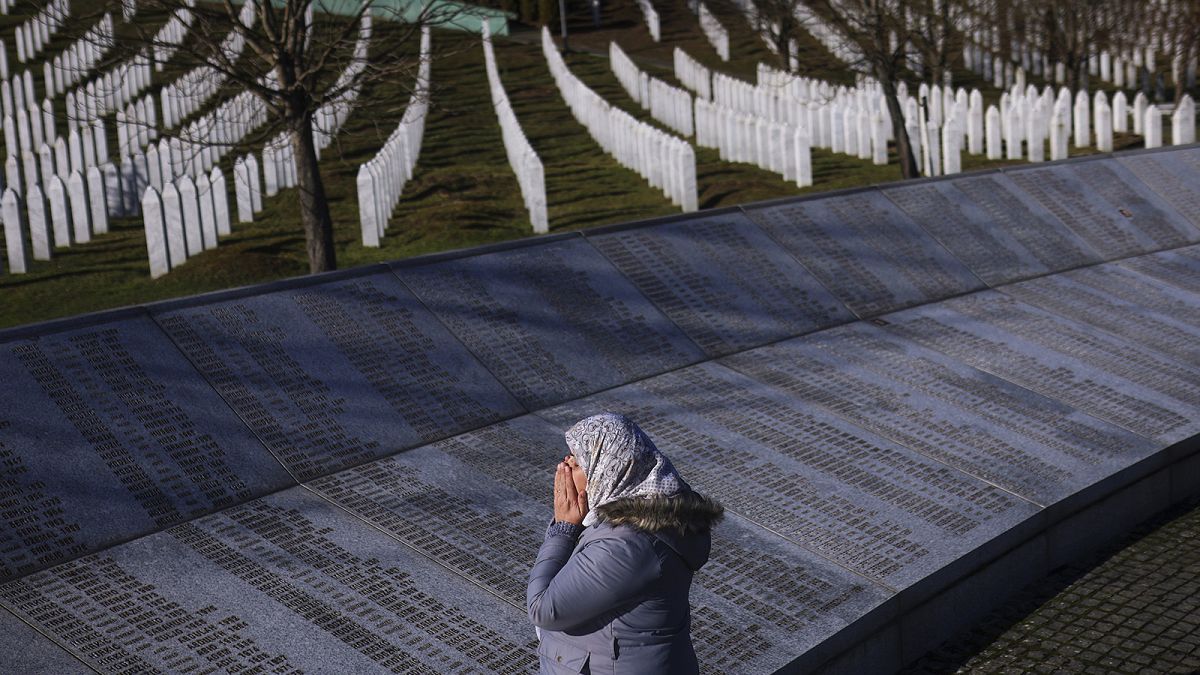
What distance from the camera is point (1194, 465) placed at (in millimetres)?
8086

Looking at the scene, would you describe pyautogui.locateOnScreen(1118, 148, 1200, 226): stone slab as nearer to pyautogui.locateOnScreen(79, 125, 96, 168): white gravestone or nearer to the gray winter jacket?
the gray winter jacket

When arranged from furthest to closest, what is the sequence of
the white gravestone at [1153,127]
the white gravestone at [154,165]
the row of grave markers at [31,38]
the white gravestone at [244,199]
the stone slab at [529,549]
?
the row of grave markers at [31,38] → the white gravestone at [1153,127] → the white gravestone at [154,165] → the white gravestone at [244,199] → the stone slab at [529,549]

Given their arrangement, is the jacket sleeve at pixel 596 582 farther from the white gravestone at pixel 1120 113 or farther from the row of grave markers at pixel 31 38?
the row of grave markers at pixel 31 38

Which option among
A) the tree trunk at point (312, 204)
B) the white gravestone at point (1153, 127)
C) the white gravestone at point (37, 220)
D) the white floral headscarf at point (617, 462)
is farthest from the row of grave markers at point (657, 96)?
the white floral headscarf at point (617, 462)

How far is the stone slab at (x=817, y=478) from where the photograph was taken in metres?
6.48

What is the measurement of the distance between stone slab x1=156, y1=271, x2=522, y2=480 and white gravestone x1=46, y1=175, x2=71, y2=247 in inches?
391

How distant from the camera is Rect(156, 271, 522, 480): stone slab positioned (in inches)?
264

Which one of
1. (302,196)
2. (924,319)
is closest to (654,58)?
(302,196)

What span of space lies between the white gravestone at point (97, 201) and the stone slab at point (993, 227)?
11.1m

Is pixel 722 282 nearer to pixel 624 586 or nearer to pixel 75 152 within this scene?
pixel 624 586

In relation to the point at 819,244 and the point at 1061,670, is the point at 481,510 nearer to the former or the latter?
the point at 1061,670

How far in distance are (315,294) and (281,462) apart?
153 centimetres

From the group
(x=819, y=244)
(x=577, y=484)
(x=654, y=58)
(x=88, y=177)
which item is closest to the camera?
(x=577, y=484)

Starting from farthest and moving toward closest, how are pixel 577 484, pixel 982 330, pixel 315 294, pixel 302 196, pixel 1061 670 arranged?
1. pixel 302 196
2. pixel 982 330
3. pixel 315 294
4. pixel 1061 670
5. pixel 577 484
